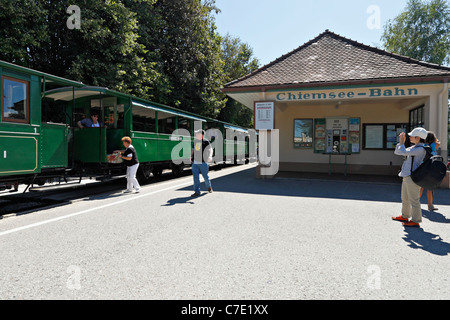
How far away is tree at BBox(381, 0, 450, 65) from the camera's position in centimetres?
3094

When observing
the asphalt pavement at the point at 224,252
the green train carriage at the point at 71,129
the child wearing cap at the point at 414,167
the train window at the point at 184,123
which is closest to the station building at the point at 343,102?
the train window at the point at 184,123

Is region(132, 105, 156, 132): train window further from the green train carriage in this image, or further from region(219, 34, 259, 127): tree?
region(219, 34, 259, 127): tree

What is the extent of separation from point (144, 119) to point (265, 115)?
4.48 meters

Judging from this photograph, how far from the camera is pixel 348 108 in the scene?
13430mm

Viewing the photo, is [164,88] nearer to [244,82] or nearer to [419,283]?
[244,82]

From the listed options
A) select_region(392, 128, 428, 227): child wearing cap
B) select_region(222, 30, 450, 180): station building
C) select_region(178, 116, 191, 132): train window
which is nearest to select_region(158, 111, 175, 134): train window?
select_region(178, 116, 191, 132): train window

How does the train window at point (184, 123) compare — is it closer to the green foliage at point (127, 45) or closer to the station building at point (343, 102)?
the station building at point (343, 102)

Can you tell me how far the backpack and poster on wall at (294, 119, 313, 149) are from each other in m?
8.78

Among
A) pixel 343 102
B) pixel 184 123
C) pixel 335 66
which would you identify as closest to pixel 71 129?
pixel 184 123

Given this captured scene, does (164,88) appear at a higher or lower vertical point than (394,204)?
higher

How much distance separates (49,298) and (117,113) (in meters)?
7.71

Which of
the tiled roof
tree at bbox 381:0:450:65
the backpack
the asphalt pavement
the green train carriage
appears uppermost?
tree at bbox 381:0:450:65
